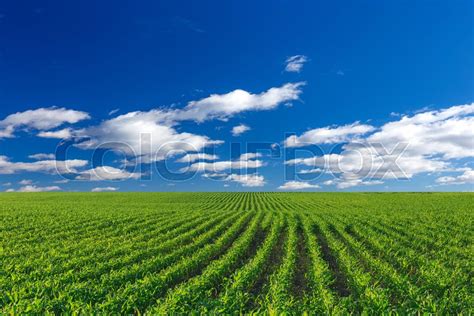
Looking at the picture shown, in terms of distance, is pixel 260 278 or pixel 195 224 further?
pixel 195 224

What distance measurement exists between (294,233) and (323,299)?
14.7m

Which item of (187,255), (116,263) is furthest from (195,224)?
(116,263)

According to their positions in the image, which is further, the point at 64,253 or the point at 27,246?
the point at 27,246

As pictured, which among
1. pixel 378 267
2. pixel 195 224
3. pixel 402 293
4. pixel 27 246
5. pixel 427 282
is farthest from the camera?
pixel 195 224

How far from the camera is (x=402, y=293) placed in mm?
11734

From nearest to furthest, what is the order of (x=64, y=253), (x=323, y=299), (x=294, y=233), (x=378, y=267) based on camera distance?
(x=323, y=299) < (x=378, y=267) < (x=64, y=253) < (x=294, y=233)

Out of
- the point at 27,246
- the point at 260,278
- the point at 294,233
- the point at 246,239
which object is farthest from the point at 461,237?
the point at 27,246

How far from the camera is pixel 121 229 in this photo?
1007 inches

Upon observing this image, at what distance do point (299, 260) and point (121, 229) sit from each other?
14.5m

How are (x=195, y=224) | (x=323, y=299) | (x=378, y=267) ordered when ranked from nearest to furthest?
(x=323, y=299) < (x=378, y=267) < (x=195, y=224)

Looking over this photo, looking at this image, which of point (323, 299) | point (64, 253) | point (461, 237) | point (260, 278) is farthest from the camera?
point (461, 237)

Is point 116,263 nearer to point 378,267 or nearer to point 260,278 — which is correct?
point 260,278

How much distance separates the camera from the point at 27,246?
63.2 feet

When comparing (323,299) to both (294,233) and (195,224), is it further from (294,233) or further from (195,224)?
(195,224)
